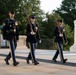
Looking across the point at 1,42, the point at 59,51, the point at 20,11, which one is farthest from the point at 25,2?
the point at 59,51

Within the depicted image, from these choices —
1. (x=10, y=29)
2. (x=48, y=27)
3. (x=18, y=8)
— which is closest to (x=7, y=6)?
(x=18, y=8)

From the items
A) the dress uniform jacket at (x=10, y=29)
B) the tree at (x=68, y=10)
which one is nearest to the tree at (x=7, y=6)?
the tree at (x=68, y=10)

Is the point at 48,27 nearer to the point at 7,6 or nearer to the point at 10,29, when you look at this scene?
the point at 7,6

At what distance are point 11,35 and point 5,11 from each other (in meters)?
47.3

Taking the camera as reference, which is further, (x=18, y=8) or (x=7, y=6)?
(x=18, y=8)

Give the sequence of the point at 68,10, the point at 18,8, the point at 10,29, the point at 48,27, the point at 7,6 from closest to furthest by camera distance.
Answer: the point at 10,29 < the point at 7,6 < the point at 18,8 < the point at 48,27 < the point at 68,10

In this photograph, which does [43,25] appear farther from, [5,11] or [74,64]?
[74,64]

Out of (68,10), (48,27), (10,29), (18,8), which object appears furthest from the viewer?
(68,10)

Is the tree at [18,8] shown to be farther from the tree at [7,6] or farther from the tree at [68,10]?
the tree at [68,10]

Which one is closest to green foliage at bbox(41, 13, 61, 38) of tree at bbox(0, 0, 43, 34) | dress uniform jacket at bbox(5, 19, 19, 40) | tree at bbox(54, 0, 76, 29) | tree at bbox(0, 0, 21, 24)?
tree at bbox(0, 0, 43, 34)

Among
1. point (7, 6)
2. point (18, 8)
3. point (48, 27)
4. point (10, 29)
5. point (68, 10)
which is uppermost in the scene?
point (7, 6)

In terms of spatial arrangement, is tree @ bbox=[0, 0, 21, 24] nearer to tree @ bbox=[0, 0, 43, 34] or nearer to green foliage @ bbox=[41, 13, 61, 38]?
tree @ bbox=[0, 0, 43, 34]

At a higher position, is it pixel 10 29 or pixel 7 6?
pixel 7 6

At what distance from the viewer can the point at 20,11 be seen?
→ 60750 mm
